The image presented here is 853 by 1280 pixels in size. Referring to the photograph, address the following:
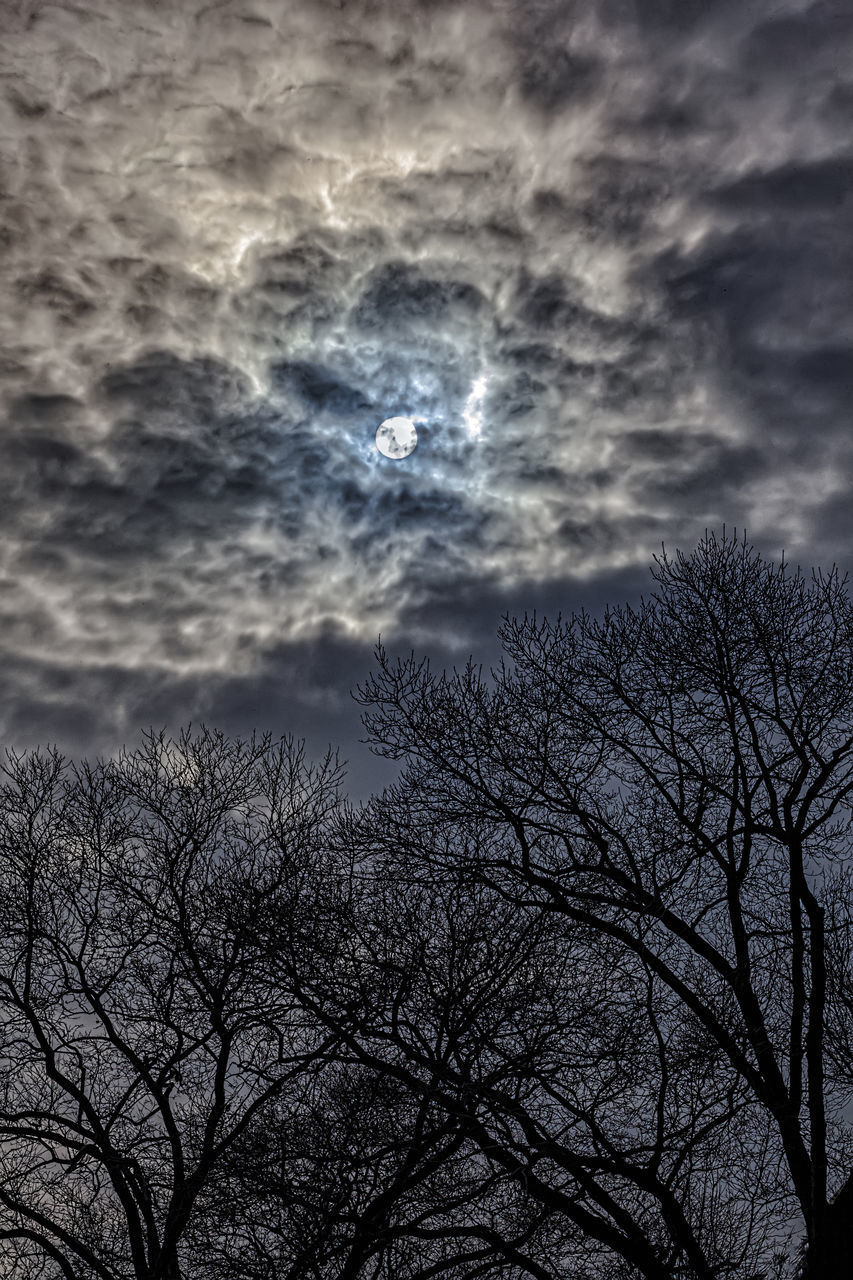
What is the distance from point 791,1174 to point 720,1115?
1.48 meters

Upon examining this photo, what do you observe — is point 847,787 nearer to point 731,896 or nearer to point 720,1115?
point 731,896

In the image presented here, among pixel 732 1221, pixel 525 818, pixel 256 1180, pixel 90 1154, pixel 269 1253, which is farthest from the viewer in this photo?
pixel 732 1221

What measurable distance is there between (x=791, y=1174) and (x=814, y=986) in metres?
2.25

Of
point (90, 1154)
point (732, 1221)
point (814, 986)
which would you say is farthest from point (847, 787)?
point (90, 1154)

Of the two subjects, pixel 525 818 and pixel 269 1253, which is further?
pixel 525 818

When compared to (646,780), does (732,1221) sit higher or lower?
lower

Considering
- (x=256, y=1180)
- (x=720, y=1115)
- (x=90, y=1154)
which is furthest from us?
(x=90, y=1154)

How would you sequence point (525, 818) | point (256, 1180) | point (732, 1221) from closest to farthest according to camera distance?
point (256, 1180) → point (525, 818) → point (732, 1221)

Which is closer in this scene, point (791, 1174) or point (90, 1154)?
point (791, 1174)

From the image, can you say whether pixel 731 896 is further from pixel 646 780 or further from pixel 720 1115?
pixel 720 1115

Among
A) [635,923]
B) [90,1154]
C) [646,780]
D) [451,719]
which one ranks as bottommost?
[90,1154]

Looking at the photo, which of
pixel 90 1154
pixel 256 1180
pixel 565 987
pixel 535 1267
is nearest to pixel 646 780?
pixel 565 987

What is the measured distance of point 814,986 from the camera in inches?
397

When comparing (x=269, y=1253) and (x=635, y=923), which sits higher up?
(x=635, y=923)
